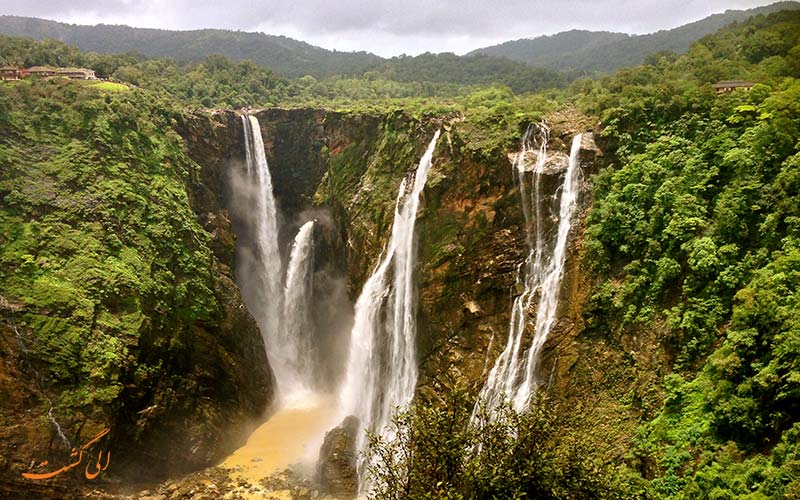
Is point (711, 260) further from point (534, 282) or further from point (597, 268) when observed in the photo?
point (534, 282)

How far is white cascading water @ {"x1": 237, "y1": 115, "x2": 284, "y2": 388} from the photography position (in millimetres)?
34312

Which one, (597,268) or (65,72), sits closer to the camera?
(597,268)

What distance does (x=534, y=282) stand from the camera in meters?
19.6

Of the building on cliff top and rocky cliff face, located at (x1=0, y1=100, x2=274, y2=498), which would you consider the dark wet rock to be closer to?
rocky cliff face, located at (x1=0, y1=100, x2=274, y2=498)

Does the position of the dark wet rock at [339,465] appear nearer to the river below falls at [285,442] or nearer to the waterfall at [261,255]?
the river below falls at [285,442]

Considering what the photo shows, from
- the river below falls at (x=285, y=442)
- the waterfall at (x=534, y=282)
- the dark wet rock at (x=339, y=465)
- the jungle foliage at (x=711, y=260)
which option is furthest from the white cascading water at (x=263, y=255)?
the jungle foliage at (x=711, y=260)

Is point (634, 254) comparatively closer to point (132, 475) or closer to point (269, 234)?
point (132, 475)

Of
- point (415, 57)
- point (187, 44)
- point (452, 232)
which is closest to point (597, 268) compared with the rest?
point (452, 232)

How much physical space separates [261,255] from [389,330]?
50.2 ft

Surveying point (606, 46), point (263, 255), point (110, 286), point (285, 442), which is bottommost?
point (285, 442)

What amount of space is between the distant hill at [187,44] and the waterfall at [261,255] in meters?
52.6

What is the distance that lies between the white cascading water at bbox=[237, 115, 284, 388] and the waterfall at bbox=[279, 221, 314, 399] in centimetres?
48

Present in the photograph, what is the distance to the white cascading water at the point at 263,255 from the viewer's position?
34.3 m

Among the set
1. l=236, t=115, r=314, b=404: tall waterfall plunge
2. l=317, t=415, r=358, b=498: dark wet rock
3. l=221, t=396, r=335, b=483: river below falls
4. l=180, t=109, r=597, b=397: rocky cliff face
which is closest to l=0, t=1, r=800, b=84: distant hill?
l=180, t=109, r=597, b=397: rocky cliff face
